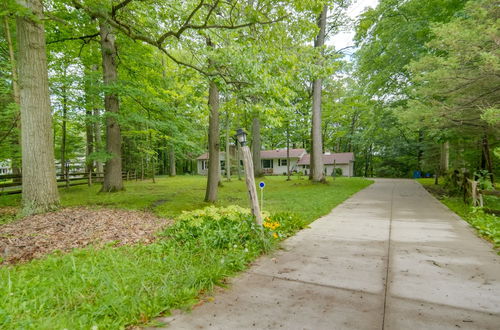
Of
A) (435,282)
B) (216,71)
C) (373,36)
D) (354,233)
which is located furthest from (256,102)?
(373,36)

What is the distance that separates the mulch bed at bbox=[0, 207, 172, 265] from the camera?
12.4ft

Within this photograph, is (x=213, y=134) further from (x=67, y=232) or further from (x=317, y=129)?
(x=317, y=129)

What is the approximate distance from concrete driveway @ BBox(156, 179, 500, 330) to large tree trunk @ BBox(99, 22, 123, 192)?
30.5 ft

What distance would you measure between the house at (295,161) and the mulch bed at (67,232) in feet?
94.9

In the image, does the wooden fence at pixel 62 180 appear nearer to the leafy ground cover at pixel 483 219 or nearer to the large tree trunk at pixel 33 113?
the large tree trunk at pixel 33 113

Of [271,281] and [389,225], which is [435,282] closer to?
[271,281]

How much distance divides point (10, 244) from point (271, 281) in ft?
13.4

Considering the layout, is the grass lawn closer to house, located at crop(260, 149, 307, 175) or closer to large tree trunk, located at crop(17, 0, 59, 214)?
large tree trunk, located at crop(17, 0, 59, 214)

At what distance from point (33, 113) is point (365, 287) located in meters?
7.35

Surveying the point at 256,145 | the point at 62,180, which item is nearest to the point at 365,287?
the point at 62,180

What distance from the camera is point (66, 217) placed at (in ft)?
17.9

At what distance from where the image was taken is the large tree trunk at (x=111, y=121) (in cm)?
1004

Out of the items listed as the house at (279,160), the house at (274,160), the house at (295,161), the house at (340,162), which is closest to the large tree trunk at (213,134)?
the house at (340,162)

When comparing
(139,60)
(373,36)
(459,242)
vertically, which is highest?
(373,36)
